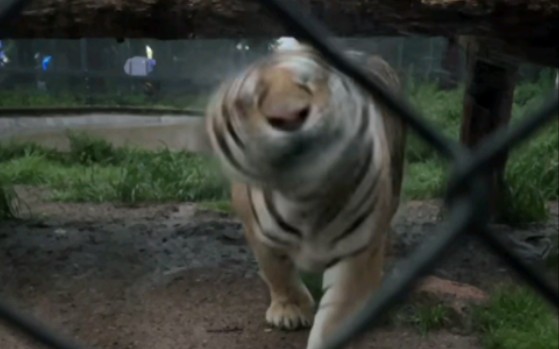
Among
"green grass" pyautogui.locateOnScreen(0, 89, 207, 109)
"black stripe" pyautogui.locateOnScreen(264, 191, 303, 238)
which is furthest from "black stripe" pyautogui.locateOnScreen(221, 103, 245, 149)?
"green grass" pyautogui.locateOnScreen(0, 89, 207, 109)

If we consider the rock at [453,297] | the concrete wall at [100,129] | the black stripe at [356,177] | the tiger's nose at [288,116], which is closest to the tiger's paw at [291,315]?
the rock at [453,297]

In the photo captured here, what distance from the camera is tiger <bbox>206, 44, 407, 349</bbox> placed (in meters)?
1.45

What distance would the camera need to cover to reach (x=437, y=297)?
7.39ft

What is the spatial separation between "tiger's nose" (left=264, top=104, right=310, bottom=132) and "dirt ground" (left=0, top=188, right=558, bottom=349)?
27.8 inches

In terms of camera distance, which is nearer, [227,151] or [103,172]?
[227,151]

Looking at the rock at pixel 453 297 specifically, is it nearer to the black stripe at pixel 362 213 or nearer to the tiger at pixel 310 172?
the tiger at pixel 310 172

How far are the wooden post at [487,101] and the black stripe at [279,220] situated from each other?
84cm

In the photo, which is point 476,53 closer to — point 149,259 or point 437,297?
point 437,297

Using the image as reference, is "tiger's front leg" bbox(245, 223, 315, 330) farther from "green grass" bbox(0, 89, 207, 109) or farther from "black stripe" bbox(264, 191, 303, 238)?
"green grass" bbox(0, 89, 207, 109)

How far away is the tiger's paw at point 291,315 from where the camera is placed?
2.12 meters

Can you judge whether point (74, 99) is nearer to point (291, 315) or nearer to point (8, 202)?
point (8, 202)

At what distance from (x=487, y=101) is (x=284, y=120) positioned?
142 centimetres

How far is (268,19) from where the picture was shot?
1886 mm

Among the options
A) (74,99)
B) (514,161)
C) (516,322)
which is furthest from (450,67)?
(74,99)
